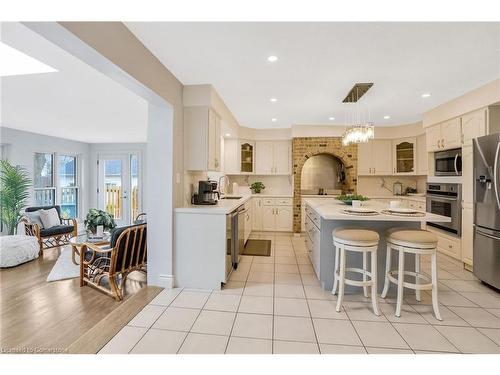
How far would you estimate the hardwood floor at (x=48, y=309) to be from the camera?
1.97m

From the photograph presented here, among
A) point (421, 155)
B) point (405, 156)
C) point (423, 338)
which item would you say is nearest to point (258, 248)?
point (423, 338)

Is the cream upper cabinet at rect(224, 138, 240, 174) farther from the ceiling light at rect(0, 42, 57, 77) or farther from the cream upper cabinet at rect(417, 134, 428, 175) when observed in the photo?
the cream upper cabinet at rect(417, 134, 428, 175)

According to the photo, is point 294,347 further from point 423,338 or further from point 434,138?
point 434,138

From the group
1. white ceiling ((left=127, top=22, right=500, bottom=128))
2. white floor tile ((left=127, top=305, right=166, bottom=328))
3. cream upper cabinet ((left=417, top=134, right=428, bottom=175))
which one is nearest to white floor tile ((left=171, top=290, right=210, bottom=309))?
white floor tile ((left=127, top=305, right=166, bottom=328))

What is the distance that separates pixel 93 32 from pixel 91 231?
9.40 ft

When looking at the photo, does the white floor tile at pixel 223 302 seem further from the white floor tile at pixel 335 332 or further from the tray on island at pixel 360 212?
the tray on island at pixel 360 212

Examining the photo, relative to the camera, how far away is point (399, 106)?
414 cm

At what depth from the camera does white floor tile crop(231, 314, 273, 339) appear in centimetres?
200

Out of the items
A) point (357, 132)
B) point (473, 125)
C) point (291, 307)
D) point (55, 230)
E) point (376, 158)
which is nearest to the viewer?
point (291, 307)

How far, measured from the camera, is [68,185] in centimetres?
702

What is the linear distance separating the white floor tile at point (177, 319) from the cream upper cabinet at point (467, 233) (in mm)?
3637

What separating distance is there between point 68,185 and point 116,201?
50.8 inches

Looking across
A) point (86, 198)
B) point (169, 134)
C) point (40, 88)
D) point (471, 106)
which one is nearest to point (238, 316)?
point (169, 134)

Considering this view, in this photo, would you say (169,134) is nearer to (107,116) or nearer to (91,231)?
(91,231)
